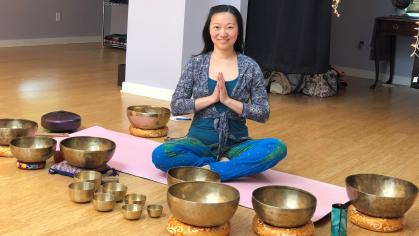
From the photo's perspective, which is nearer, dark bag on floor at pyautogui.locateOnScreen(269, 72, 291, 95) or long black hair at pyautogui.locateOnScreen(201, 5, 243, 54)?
long black hair at pyautogui.locateOnScreen(201, 5, 243, 54)

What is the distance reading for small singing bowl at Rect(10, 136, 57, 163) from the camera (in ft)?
8.52

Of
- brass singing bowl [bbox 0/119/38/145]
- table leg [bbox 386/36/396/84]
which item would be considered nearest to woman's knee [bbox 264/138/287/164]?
brass singing bowl [bbox 0/119/38/145]

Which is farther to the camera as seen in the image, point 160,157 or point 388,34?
point 388,34

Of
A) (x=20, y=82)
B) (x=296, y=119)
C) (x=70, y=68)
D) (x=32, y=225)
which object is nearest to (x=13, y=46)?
(x=70, y=68)

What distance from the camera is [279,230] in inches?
82.6

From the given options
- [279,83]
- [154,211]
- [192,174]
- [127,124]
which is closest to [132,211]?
[154,211]

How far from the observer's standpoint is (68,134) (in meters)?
3.24

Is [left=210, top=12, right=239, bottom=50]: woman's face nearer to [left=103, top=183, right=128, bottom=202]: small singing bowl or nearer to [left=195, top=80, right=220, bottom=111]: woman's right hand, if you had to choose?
[left=195, top=80, right=220, bottom=111]: woman's right hand

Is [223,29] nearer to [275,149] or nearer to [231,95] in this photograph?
[231,95]

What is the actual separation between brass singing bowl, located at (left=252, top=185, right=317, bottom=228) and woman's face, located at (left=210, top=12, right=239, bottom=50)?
2.39 feet

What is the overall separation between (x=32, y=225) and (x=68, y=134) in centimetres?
118

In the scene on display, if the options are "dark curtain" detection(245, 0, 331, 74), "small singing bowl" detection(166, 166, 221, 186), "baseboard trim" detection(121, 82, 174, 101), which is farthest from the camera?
"dark curtain" detection(245, 0, 331, 74)

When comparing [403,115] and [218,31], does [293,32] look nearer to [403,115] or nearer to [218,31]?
[403,115]

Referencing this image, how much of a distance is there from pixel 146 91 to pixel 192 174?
2.21 m
